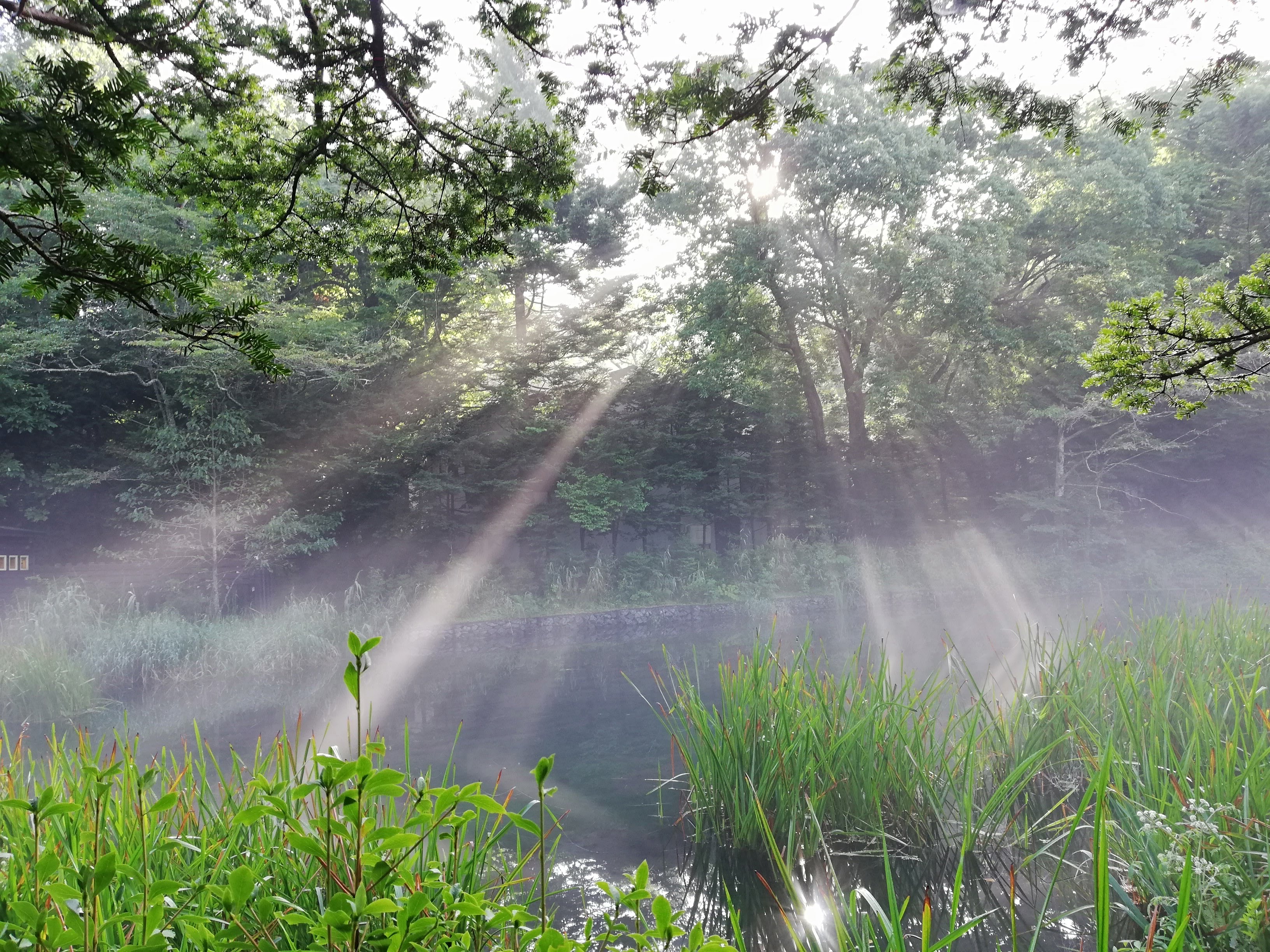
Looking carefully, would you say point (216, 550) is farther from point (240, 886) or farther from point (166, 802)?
point (240, 886)

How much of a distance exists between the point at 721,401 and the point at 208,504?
33.4ft

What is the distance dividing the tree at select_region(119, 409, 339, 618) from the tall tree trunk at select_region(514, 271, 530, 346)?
17.0 ft

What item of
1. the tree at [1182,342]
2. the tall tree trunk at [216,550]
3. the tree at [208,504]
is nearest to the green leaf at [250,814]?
the tree at [1182,342]

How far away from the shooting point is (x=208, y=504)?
38.5 ft

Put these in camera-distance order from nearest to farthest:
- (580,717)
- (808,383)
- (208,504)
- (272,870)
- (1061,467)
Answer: (272,870), (580,717), (208,504), (1061,467), (808,383)

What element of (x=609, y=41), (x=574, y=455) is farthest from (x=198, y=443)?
(x=609, y=41)

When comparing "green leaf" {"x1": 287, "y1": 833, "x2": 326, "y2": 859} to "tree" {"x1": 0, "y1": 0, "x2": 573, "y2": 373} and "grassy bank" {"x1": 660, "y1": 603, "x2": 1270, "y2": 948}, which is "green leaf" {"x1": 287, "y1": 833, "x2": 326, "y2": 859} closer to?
"grassy bank" {"x1": 660, "y1": 603, "x2": 1270, "y2": 948}

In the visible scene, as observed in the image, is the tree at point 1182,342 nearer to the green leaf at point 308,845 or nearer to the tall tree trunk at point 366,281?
the green leaf at point 308,845

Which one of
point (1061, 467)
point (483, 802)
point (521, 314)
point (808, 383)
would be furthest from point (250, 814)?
point (1061, 467)

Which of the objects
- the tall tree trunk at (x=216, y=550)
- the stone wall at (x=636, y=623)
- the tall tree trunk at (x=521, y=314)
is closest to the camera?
the tall tree trunk at (x=216, y=550)

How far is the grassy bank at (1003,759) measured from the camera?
3.00 m

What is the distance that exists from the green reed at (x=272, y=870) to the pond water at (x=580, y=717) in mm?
500

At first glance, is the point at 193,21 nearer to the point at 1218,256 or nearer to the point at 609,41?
the point at 609,41

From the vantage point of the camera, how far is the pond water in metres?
4.39
